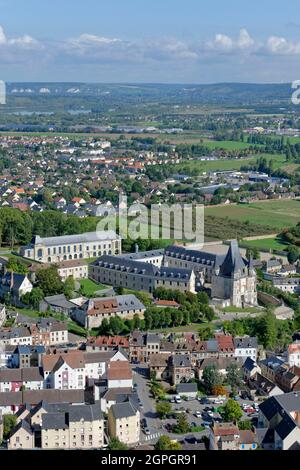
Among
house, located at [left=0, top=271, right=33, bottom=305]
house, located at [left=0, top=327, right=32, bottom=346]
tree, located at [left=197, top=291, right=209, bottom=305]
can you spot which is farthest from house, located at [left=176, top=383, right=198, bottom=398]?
house, located at [left=0, top=271, right=33, bottom=305]

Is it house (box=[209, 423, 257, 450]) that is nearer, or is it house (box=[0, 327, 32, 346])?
house (box=[209, 423, 257, 450])

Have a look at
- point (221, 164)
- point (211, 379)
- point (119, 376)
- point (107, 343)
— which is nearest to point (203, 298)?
point (107, 343)

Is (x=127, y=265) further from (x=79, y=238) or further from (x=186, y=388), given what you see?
(x=186, y=388)

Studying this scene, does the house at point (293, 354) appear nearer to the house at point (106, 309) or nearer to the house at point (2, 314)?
the house at point (106, 309)

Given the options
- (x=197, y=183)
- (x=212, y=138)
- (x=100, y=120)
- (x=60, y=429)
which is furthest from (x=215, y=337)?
(x=100, y=120)

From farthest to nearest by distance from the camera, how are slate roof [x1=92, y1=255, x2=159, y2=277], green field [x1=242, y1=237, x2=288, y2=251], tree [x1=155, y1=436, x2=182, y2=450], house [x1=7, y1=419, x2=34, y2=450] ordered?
green field [x1=242, y1=237, x2=288, y2=251] < slate roof [x1=92, y1=255, x2=159, y2=277] < house [x1=7, y1=419, x2=34, y2=450] < tree [x1=155, y1=436, x2=182, y2=450]

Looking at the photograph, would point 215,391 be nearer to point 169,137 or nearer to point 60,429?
point 60,429

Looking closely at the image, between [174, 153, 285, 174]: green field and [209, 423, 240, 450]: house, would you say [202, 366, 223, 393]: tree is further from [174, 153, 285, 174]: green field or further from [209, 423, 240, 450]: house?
[174, 153, 285, 174]: green field
